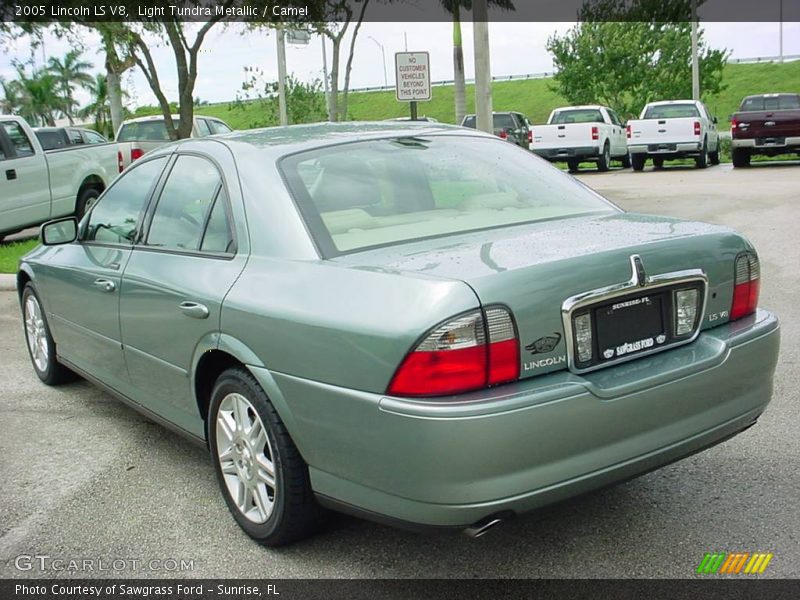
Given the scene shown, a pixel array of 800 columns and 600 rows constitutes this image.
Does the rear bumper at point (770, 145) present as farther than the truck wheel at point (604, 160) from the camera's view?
No

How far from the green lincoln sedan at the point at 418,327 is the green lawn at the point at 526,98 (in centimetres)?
6811

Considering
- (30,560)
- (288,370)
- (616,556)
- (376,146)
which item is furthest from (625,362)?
(30,560)

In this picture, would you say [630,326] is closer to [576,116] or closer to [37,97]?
[576,116]

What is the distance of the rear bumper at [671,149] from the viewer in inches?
906

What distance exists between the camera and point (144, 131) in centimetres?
1952

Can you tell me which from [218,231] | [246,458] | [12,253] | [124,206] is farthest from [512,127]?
[246,458]

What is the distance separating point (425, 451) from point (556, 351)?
54 centimetres

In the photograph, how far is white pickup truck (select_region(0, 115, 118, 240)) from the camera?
13508 millimetres

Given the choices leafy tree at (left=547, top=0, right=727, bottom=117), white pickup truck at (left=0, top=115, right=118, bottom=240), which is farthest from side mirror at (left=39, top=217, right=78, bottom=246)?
leafy tree at (left=547, top=0, right=727, bottom=117)

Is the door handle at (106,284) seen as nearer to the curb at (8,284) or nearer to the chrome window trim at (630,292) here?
the chrome window trim at (630,292)

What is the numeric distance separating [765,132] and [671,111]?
10.7 feet

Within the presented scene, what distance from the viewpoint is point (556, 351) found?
290 centimetres

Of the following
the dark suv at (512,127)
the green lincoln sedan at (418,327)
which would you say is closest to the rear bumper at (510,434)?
the green lincoln sedan at (418,327)

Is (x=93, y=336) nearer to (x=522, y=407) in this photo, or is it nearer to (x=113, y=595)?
(x=113, y=595)
